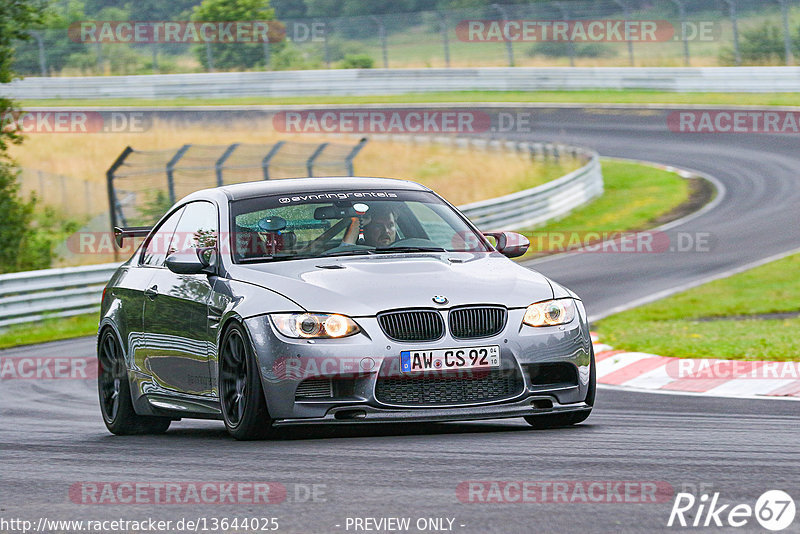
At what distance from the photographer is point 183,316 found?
820 cm

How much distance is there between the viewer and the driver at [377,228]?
816cm

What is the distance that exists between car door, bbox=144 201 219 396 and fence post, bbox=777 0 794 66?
32990 millimetres

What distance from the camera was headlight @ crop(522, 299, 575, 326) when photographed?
24.1ft

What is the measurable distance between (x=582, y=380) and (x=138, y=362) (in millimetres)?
3050

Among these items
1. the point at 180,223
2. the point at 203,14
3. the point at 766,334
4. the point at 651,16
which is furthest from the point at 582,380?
the point at 203,14

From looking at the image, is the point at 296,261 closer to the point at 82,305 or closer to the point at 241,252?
the point at 241,252

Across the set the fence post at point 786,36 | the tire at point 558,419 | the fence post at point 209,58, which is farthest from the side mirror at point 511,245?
the fence post at point 209,58

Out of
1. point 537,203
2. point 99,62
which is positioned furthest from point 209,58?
point 537,203

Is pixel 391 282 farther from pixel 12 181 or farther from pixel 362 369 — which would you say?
pixel 12 181

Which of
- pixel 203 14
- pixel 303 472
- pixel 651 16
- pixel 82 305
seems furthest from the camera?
pixel 203 14

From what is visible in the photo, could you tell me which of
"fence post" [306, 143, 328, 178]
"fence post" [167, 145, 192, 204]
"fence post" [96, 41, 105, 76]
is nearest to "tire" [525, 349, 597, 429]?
"fence post" [306, 143, 328, 178]

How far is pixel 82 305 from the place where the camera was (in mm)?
19719

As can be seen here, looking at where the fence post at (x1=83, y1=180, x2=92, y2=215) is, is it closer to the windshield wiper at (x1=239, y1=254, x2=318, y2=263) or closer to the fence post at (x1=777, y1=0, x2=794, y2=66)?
the fence post at (x1=777, y1=0, x2=794, y2=66)

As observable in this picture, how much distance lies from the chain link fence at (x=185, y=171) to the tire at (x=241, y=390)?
1458 centimetres
